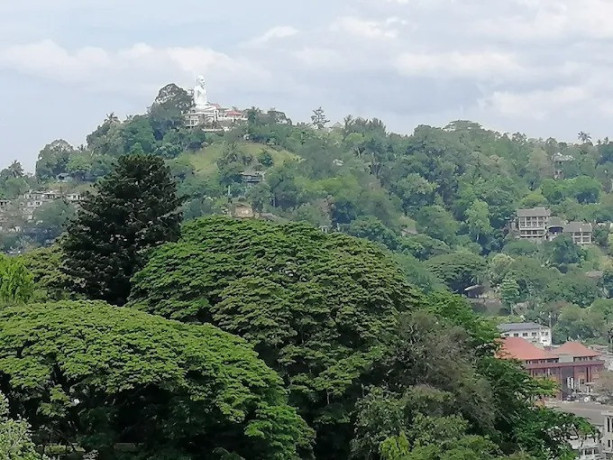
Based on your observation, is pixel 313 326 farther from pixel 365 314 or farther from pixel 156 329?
pixel 156 329

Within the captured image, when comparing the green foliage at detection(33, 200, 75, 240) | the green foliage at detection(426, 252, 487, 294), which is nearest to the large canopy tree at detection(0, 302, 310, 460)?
the green foliage at detection(426, 252, 487, 294)

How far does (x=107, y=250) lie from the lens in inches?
824

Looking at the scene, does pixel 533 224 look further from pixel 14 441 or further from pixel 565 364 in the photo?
pixel 14 441

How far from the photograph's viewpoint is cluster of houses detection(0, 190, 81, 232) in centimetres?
7456

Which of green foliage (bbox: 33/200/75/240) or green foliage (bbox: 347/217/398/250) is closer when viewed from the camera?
green foliage (bbox: 33/200/75/240)

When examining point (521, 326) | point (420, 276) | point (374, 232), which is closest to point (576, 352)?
point (521, 326)

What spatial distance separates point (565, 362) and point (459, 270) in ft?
43.4

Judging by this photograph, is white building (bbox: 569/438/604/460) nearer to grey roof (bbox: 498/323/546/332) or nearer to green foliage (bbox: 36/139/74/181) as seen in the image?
grey roof (bbox: 498/323/546/332)

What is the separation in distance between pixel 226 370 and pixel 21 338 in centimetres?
277

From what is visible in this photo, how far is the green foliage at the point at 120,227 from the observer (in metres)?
20.7

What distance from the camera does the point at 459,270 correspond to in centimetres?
Result: 6762

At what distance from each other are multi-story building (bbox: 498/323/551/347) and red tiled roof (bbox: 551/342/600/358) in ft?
8.07

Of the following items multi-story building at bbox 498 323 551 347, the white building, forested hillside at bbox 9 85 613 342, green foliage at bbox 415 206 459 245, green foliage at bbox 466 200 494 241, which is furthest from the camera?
green foliage at bbox 466 200 494 241

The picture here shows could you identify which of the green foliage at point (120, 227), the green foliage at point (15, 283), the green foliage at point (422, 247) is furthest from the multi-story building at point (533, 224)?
the green foliage at point (15, 283)
